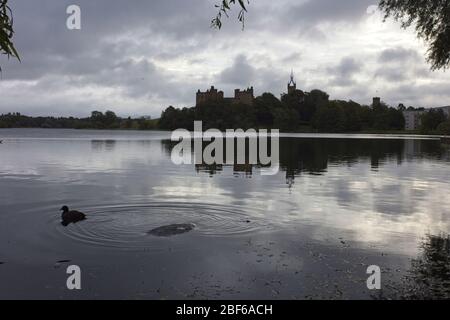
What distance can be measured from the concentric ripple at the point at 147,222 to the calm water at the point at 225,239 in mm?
43

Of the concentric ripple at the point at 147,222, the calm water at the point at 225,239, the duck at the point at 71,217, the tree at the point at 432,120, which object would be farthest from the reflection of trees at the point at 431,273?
the tree at the point at 432,120

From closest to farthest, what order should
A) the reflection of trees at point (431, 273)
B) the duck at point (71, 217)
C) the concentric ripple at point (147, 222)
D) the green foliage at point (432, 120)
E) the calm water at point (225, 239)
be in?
1. the reflection of trees at point (431, 273)
2. the calm water at point (225, 239)
3. the concentric ripple at point (147, 222)
4. the duck at point (71, 217)
5. the green foliage at point (432, 120)

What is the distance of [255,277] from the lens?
Result: 431 inches

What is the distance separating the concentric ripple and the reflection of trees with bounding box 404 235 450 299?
5547 mm

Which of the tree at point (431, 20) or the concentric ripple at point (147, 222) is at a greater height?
the tree at point (431, 20)

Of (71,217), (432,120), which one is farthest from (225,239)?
(432,120)

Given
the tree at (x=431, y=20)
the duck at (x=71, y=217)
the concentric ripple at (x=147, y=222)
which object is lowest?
the concentric ripple at (x=147, y=222)

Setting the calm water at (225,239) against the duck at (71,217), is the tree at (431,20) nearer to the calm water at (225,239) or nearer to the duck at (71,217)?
the calm water at (225,239)

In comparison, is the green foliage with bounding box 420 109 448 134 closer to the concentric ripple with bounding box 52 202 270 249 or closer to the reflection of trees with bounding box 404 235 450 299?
the concentric ripple with bounding box 52 202 270 249

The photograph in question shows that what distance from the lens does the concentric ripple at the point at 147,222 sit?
47.5ft

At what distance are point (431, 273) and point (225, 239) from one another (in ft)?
20.1

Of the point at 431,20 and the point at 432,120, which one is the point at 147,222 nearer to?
the point at 431,20

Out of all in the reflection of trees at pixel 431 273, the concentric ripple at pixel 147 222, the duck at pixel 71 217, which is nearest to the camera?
the reflection of trees at pixel 431 273

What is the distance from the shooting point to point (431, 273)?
1117 centimetres
